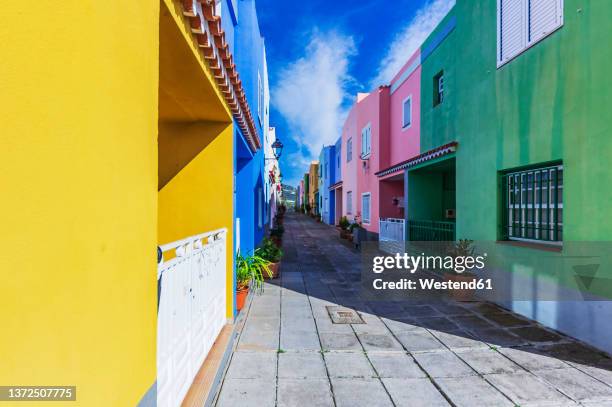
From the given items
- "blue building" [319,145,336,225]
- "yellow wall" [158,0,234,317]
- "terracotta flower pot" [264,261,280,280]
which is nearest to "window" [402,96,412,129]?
"terracotta flower pot" [264,261,280,280]

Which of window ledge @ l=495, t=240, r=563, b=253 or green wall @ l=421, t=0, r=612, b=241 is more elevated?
green wall @ l=421, t=0, r=612, b=241

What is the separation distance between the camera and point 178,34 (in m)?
2.23

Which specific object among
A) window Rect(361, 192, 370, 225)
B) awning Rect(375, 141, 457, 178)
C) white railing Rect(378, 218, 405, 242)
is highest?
awning Rect(375, 141, 457, 178)

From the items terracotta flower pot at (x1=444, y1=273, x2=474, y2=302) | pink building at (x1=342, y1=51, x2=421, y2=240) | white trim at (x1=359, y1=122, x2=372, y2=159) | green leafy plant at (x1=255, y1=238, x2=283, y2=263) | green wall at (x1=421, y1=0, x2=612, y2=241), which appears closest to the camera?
green wall at (x1=421, y1=0, x2=612, y2=241)

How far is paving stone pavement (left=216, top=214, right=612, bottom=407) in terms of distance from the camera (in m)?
3.12

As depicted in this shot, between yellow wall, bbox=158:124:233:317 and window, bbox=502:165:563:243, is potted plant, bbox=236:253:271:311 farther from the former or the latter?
window, bbox=502:165:563:243

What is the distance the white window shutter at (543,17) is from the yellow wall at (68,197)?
6.01 meters

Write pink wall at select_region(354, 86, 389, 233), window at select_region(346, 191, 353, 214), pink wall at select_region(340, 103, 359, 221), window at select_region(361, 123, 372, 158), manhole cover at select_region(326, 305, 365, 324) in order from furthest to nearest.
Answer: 1. window at select_region(346, 191, 353, 214)
2. pink wall at select_region(340, 103, 359, 221)
3. window at select_region(361, 123, 372, 158)
4. pink wall at select_region(354, 86, 389, 233)
5. manhole cover at select_region(326, 305, 365, 324)

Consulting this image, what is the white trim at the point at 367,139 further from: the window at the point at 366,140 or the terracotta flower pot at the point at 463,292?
the terracotta flower pot at the point at 463,292

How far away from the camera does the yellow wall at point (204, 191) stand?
4488 millimetres

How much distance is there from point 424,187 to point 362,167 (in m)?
5.99

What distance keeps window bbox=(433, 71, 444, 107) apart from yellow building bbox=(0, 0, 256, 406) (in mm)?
9357

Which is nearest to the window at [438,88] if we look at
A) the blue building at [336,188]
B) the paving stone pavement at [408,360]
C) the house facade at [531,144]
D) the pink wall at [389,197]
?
the house facade at [531,144]

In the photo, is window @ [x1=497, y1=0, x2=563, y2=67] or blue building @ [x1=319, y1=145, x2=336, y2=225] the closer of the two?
window @ [x1=497, y1=0, x2=563, y2=67]
